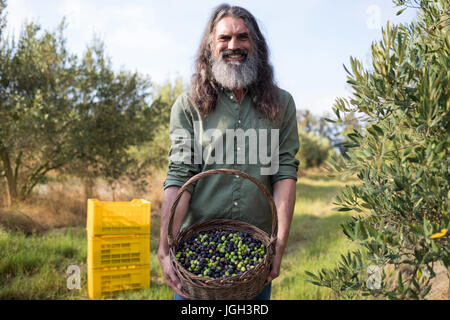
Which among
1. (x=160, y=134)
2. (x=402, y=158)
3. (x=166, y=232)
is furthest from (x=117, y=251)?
(x=160, y=134)

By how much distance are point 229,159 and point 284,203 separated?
406 millimetres

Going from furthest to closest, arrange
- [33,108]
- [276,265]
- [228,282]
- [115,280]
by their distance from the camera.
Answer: [33,108], [115,280], [276,265], [228,282]

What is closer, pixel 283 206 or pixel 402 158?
pixel 402 158

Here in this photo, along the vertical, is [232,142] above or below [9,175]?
above

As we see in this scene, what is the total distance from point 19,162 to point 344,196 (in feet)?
28.4

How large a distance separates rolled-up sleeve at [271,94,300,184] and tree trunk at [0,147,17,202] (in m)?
7.92

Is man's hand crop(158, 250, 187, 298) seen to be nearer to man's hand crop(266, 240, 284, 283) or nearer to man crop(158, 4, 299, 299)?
man crop(158, 4, 299, 299)

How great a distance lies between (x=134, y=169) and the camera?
394 inches

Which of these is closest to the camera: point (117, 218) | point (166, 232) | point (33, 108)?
point (166, 232)

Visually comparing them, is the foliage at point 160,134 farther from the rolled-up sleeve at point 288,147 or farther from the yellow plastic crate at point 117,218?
the rolled-up sleeve at point 288,147

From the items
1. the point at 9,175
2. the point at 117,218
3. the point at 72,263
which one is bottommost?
the point at 72,263

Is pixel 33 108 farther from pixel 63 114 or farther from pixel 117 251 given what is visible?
pixel 117 251

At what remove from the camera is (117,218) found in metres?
4.57

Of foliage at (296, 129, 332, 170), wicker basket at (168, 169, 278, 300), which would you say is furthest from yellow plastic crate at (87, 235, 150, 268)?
foliage at (296, 129, 332, 170)
